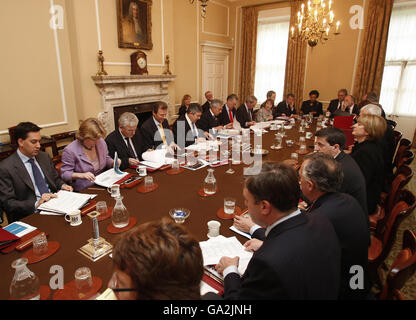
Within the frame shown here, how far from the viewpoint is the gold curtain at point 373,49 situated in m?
6.30

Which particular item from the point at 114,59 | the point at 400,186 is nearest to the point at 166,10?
the point at 114,59

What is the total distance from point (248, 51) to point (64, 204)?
7.95 metres

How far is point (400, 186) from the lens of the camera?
2.33 metres

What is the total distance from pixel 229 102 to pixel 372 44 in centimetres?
402

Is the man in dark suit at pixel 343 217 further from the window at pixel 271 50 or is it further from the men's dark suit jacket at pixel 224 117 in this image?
the window at pixel 271 50

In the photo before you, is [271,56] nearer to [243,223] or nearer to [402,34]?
[402,34]

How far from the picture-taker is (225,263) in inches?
51.1

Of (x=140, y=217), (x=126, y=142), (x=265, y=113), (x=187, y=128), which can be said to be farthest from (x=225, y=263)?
(x=265, y=113)

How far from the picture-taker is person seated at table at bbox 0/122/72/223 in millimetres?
2057

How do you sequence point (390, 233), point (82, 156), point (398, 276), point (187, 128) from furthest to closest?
point (187, 128) → point (82, 156) → point (390, 233) → point (398, 276)

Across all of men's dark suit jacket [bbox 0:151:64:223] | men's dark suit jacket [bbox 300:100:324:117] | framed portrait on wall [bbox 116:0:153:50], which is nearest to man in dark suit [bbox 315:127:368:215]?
men's dark suit jacket [bbox 0:151:64:223]

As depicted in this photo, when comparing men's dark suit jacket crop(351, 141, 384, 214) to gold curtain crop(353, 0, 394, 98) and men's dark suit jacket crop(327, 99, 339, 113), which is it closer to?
men's dark suit jacket crop(327, 99, 339, 113)

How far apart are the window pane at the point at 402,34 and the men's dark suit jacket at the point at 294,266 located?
7293 mm
